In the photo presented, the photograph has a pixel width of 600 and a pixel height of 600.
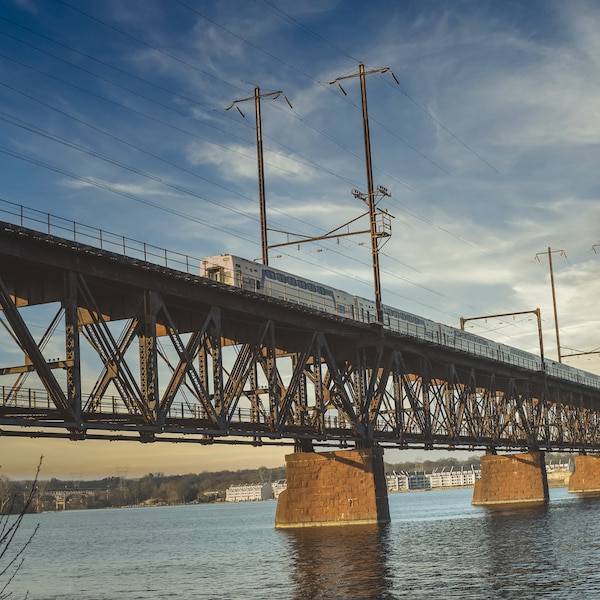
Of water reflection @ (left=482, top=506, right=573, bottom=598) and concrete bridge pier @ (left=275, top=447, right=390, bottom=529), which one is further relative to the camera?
concrete bridge pier @ (left=275, top=447, right=390, bottom=529)

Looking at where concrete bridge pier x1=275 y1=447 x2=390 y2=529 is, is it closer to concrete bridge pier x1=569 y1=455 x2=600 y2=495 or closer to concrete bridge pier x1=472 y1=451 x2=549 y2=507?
concrete bridge pier x1=472 y1=451 x2=549 y2=507

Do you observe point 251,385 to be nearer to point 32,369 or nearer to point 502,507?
point 32,369

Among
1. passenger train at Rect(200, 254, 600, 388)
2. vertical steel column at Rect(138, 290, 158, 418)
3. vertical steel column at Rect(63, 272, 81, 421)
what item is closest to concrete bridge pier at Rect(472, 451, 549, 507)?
passenger train at Rect(200, 254, 600, 388)

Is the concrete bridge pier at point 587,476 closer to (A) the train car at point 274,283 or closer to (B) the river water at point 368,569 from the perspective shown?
(B) the river water at point 368,569

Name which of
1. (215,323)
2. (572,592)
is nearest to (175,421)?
(215,323)

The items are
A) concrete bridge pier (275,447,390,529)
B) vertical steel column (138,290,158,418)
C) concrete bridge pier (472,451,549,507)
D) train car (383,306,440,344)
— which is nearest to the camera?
vertical steel column (138,290,158,418)

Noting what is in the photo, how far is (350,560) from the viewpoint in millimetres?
44594

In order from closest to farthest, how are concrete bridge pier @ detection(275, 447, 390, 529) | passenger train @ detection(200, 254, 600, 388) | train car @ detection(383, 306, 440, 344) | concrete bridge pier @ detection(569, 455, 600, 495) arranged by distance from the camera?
passenger train @ detection(200, 254, 600, 388), concrete bridge pier @ detection(275, 447, 390, 529), train car @ detection(383, 306, 440, 344), concrete bridge pier @ detection(569, 455, 600, 495)

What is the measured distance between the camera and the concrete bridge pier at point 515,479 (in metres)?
104

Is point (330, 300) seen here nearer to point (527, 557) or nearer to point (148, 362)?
point (148, 362)

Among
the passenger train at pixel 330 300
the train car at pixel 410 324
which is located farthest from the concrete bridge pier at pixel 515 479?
the train car at pixel 410 324

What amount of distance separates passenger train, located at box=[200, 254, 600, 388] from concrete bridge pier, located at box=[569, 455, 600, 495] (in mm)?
40539

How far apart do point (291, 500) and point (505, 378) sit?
41.4 metres

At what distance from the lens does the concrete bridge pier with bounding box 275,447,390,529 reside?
6281 cm
